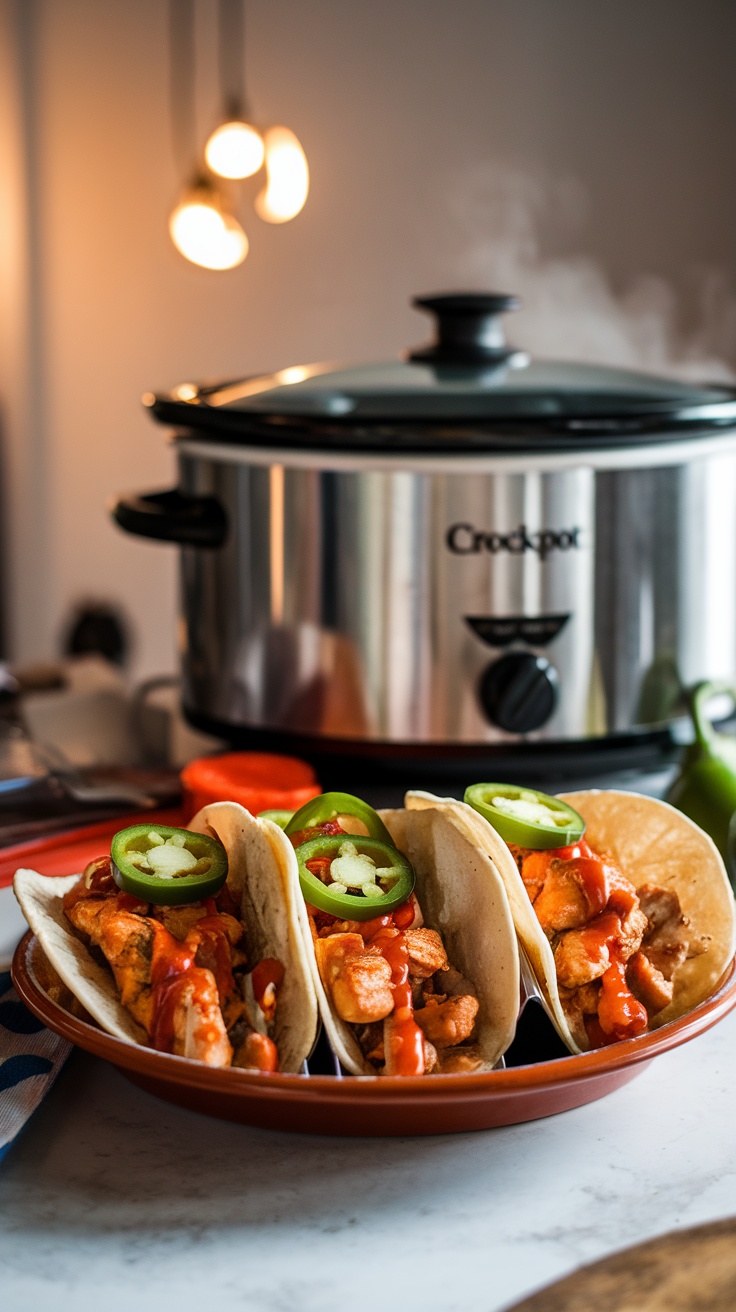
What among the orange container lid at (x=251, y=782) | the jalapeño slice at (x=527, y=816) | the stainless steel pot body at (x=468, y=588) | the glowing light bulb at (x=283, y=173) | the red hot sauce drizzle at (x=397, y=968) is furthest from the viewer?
the glowing light bulb at (x=283, y=173)

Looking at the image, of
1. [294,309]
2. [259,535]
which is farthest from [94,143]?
[259,535]

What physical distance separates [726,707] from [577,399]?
1.20 feet

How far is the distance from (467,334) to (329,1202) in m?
0.99

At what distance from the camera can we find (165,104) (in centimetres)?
344

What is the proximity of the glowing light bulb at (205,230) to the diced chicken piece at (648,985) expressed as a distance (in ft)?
7.09

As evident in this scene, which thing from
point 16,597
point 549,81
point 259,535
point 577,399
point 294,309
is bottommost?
point 16,597

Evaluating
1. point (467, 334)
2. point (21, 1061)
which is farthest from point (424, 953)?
point (467, 334)

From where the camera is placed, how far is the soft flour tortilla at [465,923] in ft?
2.36

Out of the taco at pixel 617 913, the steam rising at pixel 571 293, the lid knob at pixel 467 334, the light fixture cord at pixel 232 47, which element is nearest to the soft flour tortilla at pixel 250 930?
the taco at pixel 617 913

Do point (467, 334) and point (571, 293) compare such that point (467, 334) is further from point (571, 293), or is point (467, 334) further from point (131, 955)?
point (571, 293)

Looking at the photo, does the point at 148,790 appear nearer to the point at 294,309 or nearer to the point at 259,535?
the point at 259,535

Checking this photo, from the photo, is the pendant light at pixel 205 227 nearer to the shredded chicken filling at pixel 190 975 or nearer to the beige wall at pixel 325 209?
the beige wall at pixel 325 209

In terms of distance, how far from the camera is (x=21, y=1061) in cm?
80

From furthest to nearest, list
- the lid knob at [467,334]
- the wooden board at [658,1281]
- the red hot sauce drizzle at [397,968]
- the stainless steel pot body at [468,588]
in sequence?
1. the lid knob at [467,334]
2. the stainless steel pot body at [468,588]
3. the red hot sauce drizzle at [397,968]
4. the wooden board at [658,1281]
